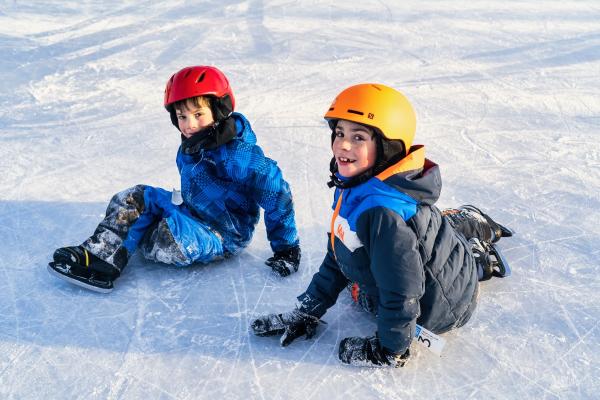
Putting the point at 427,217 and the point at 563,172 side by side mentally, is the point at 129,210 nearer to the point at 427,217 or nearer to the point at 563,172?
the point at 427,217

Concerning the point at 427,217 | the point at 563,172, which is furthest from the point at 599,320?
the point at 563,172

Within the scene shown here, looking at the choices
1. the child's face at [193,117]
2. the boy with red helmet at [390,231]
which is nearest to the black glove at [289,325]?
the boy with red helmet at [390,231]

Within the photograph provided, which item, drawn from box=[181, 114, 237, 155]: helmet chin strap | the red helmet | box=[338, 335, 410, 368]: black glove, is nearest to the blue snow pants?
box=[181, 114, 237, 155]: helmet chin strap

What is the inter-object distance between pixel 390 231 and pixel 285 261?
Answer: 120cm

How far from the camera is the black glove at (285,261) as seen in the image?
3.42 metres

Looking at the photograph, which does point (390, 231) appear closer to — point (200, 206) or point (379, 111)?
point (379, 111)

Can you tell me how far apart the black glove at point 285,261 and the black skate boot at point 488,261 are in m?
1.00

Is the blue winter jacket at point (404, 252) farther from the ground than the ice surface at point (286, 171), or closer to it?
farther from the ground

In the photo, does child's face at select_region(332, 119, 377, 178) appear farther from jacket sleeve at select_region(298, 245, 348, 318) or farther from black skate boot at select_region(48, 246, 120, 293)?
black skate boot at select_region(48, 246, 120, 293)

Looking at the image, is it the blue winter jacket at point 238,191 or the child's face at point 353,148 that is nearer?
the child's face at point 353,148

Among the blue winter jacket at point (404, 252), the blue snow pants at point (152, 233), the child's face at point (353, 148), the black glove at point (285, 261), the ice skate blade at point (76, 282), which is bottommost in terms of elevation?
the black glove at point (285, 261)

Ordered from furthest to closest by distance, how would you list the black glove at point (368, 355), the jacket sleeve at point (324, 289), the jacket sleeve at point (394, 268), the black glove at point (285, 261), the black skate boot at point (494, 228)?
the black skate boot at point (494, 228)
the black glove at point (285, 261)
the jacket sleeve at point (324, 289)
the black glove at point (368, 355)
the jacket sleeve at point (394, 268)

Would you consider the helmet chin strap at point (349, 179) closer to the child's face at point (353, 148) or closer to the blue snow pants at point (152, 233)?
the child's face at point (353, 148)

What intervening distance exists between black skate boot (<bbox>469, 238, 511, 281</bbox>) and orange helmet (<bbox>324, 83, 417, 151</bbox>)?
1115 mm
